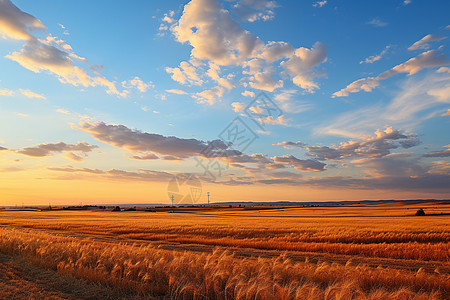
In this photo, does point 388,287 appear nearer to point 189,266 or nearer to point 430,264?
point 189,266

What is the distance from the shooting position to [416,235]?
93.7ft

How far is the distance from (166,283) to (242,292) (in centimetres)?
314

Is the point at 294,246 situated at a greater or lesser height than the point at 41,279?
lesser

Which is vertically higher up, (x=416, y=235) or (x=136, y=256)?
(x=136, y=256)

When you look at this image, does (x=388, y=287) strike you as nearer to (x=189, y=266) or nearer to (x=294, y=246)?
(x=189, y=266)

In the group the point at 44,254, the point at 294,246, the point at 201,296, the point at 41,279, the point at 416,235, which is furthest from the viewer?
the point at 416,235

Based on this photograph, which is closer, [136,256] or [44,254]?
[136,256]

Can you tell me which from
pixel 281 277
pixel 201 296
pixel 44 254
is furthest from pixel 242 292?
pixel 44 254

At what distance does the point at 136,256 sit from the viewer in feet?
35.9

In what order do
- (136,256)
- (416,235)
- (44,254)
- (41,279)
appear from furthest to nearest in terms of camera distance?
(416,235) < (44,254) < (136,256) < (41,279)

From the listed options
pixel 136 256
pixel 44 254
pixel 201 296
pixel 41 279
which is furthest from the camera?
pixel 44 254

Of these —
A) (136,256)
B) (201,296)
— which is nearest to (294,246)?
(136,256)

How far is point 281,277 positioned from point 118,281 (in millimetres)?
5227

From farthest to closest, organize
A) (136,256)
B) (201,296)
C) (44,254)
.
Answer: (44,254), (136,256), (201,296)
